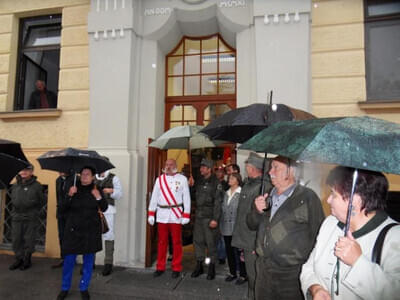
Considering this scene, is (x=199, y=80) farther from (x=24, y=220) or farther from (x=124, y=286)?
(x=24, y=220)

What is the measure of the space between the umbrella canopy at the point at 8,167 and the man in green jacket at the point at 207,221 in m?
2.59

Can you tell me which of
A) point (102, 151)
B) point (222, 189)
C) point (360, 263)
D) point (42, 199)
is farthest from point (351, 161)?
point (42, 199)

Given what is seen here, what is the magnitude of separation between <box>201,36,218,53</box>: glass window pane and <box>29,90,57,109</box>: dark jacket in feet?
10.6

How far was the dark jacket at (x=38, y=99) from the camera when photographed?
20.6ft

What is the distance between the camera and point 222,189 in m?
4.68

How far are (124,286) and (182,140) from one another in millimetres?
2343

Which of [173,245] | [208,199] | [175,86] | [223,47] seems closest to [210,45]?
[223,47]

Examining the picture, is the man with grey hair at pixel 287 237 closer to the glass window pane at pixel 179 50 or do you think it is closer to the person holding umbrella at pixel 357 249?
the person holding umbrella at pixel 357 249

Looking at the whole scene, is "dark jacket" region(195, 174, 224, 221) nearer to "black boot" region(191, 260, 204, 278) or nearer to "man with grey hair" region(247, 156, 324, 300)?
"black boot" region(191, 260, 204, 278)

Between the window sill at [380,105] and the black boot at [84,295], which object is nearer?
the black boot at [84,295]

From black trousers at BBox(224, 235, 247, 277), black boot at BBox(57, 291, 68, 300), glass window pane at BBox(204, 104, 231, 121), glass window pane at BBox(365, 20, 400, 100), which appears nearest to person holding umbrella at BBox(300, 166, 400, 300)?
black trousers at BBox(224, 235, 247, 277)

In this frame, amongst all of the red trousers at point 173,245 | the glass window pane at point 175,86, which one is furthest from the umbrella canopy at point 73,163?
the glass window pane at point 175,86

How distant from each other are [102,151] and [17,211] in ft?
5.52

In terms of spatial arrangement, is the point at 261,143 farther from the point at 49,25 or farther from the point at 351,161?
the point at 49,25
